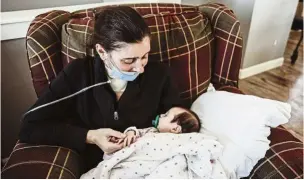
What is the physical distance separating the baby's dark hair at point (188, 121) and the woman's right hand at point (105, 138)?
0.78 ft

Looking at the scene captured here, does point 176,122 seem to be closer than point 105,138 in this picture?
No

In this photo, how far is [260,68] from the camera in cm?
298

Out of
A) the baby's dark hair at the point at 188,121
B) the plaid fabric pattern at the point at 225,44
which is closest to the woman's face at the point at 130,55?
the baby's dark hair at the point at 188,121

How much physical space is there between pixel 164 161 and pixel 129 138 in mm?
148

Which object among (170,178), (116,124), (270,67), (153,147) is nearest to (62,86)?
(116,124)

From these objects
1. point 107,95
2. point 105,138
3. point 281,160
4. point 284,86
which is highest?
point 107,95

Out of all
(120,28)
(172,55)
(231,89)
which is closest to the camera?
(120,28)

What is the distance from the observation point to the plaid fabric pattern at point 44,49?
1181 millimetres

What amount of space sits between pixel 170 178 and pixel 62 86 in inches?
18.7

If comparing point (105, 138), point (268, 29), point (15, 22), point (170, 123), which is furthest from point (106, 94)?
point (268, 29)

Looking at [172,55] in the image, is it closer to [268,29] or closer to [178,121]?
[178,121]

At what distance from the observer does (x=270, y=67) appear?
121 inches

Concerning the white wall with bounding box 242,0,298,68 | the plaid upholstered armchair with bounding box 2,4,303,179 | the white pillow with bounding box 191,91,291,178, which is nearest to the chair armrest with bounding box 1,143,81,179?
the plaid upholstered armchair with bounding box 2,4,303,179

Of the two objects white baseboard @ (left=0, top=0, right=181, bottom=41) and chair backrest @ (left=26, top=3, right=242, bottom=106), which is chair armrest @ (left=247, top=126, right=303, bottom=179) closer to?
chair backrest @ (left=26, top=3, right=242, bottom=106)
